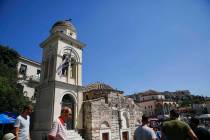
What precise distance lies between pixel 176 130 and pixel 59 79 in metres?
13.0

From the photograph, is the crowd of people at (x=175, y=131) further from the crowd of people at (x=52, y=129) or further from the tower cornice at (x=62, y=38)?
the tower cornice at (x=62, y=38)

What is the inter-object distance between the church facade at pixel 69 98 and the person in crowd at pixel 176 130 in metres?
10.9

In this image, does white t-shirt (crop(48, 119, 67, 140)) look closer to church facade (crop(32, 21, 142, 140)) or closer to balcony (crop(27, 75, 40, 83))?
church facade (crop(32, 21, 142, 140))

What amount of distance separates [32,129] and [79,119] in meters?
4.41

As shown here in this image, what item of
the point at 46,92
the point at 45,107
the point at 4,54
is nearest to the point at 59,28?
the point at 46,92

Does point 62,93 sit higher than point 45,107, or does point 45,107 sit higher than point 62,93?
point 62,93

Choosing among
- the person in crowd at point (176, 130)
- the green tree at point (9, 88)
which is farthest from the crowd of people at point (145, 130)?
the green tree at point (9, 88)

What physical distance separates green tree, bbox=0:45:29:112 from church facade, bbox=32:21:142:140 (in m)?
3.12

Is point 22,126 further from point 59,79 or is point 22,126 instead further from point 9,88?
point 9,88

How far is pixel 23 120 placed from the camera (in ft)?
17.8

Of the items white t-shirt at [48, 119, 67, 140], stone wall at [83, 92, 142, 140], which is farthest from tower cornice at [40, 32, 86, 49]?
white t-shirt at [48, 119, 67, 140]

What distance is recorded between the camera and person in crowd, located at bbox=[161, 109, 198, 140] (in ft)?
15.7

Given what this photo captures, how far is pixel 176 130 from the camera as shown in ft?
16.1

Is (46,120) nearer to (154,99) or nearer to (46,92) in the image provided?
(46,92)
